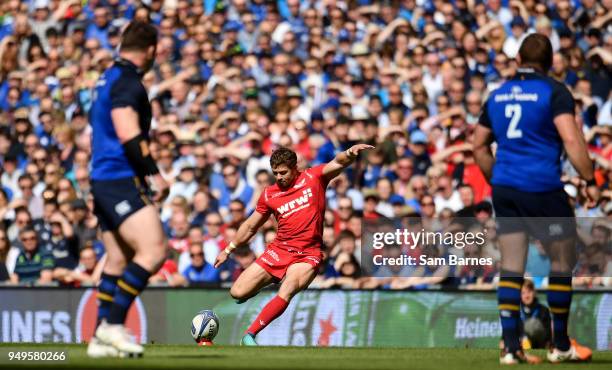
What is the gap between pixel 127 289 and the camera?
11.3m

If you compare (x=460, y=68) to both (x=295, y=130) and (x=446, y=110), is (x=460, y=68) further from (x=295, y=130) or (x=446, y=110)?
(x=295, y=130)

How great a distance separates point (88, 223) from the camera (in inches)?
834

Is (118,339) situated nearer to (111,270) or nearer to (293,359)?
(111,270)

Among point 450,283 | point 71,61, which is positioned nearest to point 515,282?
point 450,283

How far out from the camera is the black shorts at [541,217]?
1161 centimetres

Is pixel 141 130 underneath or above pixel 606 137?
above

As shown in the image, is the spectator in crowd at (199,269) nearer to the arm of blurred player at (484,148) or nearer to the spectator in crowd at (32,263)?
the spectator in crowd at (32,263)

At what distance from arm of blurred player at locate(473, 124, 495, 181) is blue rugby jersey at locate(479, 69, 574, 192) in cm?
25

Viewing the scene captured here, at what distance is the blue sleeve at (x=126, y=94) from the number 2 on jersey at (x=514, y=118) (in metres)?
3.09

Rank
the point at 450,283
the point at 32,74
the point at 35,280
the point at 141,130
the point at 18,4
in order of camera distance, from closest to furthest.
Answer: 1. the point at 141,130
2. the point at 450,283
3. the point at 35,280
4. the point at 32,74
5. the point at 18,4

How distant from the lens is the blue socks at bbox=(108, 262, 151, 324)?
444 inches

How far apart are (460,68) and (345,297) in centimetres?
556

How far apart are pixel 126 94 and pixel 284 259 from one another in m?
4.64

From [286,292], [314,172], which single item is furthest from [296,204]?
[286,292]
